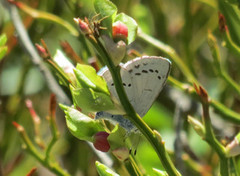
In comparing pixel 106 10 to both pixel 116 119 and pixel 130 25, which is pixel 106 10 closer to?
pixel 130 25

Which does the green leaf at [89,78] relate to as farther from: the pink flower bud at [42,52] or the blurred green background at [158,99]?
the blurred green background at [158,99]

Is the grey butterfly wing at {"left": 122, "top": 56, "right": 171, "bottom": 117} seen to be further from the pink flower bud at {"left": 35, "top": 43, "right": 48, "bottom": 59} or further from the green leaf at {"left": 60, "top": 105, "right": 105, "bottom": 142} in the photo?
the pink flower bud at {"left": 35, "top": 43, "right": 48, "bottom": 59}

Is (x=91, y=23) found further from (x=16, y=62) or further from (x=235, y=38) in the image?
(x=16, y=62)

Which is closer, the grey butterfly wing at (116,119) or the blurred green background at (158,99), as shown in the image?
the grey butterfly wing at (116,119)

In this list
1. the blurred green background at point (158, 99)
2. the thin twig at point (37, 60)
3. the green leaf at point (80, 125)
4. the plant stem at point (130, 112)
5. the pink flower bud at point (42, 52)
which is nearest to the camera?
the plant stem at point (130, 112)

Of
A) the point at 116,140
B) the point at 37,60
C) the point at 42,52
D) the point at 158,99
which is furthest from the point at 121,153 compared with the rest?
the point at 158,99

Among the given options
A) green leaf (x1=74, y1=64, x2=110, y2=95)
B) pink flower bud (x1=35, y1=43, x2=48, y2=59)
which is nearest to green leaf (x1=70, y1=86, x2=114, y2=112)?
green leaf (x1=74, y1=64, x2=110, y2=95)

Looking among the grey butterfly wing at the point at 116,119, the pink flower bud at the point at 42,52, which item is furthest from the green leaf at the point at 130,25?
the pink flower bud at the point at 42,52
